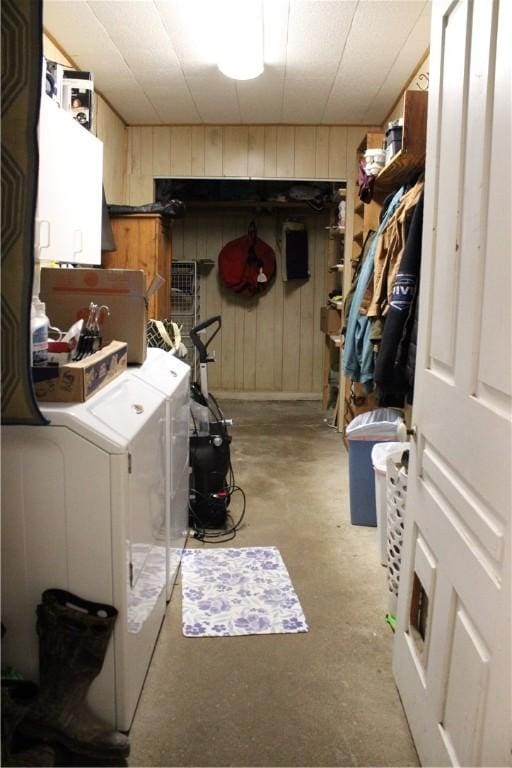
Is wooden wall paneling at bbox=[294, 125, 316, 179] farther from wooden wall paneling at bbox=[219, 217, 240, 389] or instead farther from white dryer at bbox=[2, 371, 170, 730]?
white dryer at bbox=[2, 371, 170, 730]

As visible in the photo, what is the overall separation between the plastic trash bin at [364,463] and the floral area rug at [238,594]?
0.58 m

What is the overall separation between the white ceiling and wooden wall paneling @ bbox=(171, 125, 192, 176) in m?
0.12

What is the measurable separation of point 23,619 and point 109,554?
297 mm

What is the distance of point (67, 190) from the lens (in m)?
2.40

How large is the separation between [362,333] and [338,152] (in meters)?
2.16

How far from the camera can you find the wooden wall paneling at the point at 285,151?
4816 mm

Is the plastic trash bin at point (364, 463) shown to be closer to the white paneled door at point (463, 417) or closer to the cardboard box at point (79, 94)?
the white paneled door at point (463, 417)

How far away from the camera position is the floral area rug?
2.24 metres

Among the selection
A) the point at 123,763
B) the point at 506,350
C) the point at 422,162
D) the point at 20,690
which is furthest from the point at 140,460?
the point at 422,162

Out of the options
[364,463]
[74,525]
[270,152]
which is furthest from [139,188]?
[74,525]

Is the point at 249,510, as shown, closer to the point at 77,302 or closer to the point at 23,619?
the point at 77,302

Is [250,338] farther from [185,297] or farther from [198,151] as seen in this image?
[198,151]

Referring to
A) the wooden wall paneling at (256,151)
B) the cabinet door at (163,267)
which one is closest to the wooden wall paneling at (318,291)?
the wooden wall paneling at (256,151)

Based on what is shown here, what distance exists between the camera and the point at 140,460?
5.46 ft
